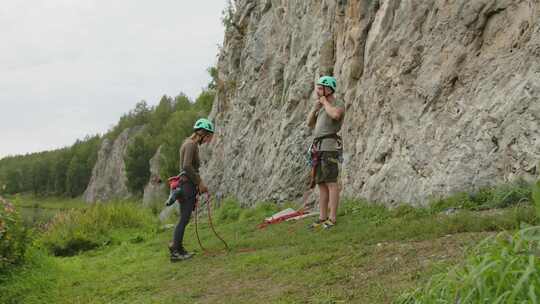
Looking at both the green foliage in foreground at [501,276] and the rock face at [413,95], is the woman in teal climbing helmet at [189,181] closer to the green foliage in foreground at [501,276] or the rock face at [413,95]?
the rock face at [413,95]

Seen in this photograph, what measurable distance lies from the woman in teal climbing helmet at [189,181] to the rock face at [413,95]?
391cm

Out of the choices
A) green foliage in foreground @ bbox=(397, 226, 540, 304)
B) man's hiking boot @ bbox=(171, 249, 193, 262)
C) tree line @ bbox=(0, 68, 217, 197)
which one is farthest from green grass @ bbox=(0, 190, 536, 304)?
tree line @ bbox=(0, 68, 217, 197)

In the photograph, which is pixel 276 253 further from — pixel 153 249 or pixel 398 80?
pixel 398 80

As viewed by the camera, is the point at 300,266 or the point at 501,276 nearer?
the point at 501,276

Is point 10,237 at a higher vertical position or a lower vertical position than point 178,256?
higher

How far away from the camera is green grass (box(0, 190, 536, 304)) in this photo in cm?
521

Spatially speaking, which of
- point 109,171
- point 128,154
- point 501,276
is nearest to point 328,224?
point 501,276

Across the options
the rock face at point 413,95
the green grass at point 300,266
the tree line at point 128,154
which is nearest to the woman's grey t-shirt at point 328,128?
the green grass at point 300,266

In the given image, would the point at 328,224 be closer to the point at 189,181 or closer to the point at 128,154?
the point at 189,181

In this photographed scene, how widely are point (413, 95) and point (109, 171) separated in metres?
110

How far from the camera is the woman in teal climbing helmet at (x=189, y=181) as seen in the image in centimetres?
888

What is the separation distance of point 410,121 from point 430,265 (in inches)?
239

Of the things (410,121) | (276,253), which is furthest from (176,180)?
(410,121)

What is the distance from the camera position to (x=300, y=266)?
6.36 m
